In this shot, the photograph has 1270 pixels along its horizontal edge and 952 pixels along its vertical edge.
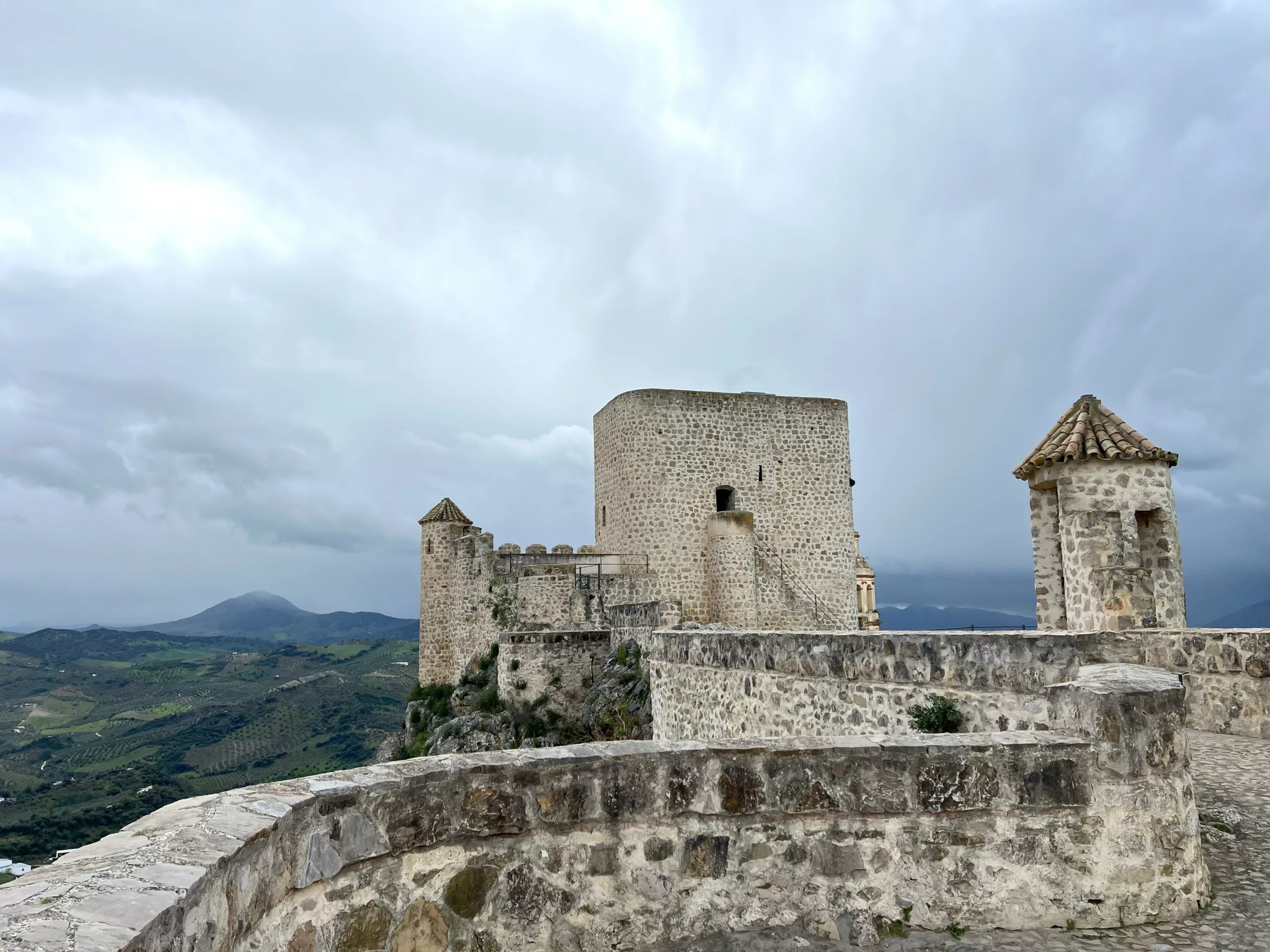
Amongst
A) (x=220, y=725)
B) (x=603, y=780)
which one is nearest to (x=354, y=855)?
(x=603, y=780)

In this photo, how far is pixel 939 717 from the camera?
284 inches

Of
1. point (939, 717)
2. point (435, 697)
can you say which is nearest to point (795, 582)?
point (435, 697)

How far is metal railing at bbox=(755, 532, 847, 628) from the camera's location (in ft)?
77.7

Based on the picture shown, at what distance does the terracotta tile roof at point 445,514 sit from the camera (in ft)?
83.0

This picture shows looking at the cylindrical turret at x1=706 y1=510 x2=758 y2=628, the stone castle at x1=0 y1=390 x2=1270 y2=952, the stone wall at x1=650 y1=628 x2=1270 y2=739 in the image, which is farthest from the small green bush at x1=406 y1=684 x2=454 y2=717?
the stone castle at x1=0 y1=390 x2=1270 y2=952

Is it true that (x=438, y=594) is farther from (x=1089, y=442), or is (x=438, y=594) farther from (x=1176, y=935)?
(x=1176, y=935)

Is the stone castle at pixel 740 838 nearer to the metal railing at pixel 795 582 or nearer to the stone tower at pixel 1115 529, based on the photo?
the stone tower at pixel 1115 529

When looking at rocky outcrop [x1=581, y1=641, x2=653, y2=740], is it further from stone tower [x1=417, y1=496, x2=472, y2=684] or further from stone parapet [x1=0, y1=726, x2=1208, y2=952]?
stone parapet [x1=0, y1=726, x2=1208, y2=952]

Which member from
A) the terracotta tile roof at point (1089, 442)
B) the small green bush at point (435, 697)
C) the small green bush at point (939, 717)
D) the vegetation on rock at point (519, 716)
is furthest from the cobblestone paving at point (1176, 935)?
the small green bush at point (435, 697)

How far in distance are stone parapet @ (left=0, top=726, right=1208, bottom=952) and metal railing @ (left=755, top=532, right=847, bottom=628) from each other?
63.3 ft

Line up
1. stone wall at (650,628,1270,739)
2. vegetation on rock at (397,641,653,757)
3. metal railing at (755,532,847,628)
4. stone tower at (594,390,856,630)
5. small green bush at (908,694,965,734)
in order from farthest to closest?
metal railing at (755,532,847,628)
stone tower at (594,390,856,630)
vegetation on rock at (397,641,653,757)
small green bush at (908,694,965,734)
stone wall at (650,628,1270,739)

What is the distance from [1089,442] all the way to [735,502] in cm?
1434

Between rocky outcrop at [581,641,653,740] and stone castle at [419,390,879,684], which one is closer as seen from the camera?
rocky outcrop at [581,641,653,740]

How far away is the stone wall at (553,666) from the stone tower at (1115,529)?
1215 cm
